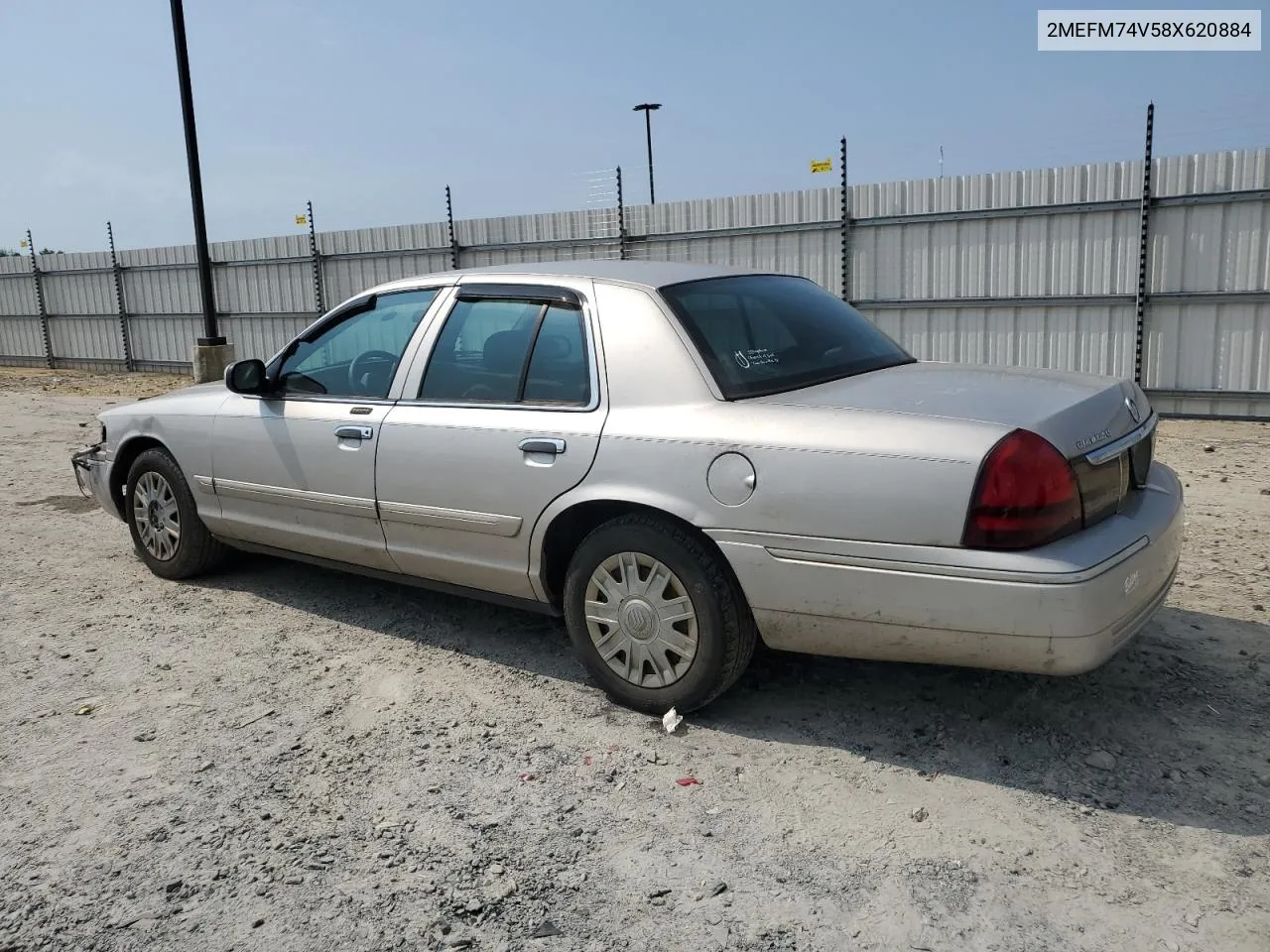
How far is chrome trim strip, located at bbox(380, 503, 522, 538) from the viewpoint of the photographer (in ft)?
12.9

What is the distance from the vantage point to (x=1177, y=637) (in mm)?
4250

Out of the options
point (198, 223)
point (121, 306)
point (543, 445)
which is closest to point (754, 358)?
point (543, 445)

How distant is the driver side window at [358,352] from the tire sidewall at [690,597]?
131 cm

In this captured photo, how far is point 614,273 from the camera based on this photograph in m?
4.05

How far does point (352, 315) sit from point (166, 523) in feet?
5.49

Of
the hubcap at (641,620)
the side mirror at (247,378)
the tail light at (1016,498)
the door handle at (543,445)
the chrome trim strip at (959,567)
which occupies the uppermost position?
the side mirror at (247,378)

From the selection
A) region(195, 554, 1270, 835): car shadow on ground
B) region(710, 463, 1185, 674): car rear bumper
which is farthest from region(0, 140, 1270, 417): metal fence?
region(710, 463, 1185, 674): car rear bumper

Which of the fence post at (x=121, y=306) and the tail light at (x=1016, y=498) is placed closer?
the tail light at (x=1016, y=498)

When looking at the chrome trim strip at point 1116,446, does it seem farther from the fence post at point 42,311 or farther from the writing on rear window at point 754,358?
the fence post at point 42,311

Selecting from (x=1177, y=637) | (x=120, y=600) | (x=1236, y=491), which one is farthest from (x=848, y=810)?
(x=1236, y=491)

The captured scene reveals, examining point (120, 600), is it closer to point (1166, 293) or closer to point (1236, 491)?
point (1236, 491)

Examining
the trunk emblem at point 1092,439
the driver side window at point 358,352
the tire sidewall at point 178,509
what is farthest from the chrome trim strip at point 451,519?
the trunk emblem at point 1092,439

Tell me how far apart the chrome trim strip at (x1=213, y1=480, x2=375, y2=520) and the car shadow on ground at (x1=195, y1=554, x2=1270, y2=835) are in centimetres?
64

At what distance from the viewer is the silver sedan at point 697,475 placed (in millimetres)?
3012
